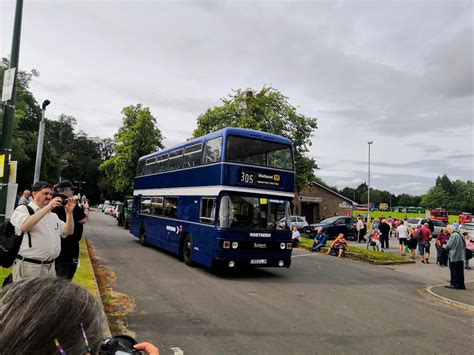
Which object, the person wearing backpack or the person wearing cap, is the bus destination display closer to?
the person wearing backpack

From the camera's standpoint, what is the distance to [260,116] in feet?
108

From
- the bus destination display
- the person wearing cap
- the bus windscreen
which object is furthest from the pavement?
the person wearing cap

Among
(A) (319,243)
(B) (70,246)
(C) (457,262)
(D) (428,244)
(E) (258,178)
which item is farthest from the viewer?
(A) (319,243)

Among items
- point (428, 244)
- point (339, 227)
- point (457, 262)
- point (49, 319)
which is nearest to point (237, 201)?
point (457, 262)

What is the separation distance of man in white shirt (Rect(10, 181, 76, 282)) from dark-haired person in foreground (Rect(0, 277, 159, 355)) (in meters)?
3.17

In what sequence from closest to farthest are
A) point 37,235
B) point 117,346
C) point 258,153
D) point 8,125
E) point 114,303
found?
point 117,346, point 37,235, point 8,125, point 114,303, point 258,153

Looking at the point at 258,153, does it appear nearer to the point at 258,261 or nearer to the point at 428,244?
the point at 258,261

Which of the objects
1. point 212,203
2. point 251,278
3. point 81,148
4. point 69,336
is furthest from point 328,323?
point 81,148

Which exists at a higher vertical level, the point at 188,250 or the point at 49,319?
the point at 49,319

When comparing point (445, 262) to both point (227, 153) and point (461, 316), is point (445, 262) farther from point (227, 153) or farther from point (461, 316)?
point (227, 153)

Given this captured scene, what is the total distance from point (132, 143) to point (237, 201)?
1097 inches

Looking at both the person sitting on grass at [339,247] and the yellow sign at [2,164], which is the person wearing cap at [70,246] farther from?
the person sitting on grass at [339,247]

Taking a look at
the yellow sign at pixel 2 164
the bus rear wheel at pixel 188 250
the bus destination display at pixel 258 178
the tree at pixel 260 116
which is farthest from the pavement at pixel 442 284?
the tree at pixel 260 116

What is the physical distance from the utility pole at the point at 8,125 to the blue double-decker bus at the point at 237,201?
5.37 metres
